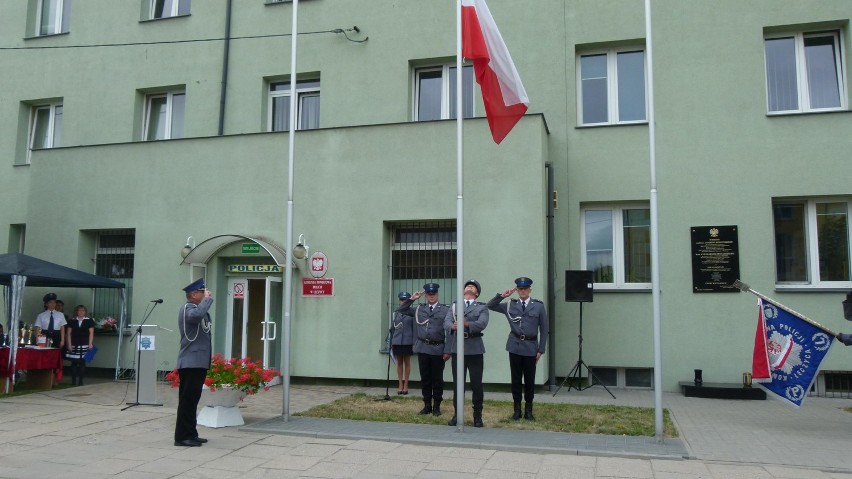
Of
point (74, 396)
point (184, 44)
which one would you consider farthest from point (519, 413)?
point (184, 44)

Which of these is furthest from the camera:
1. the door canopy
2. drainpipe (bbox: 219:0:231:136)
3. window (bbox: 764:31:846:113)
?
drainpipe (bbox: 219:0:231:136)

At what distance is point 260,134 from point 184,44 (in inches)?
166

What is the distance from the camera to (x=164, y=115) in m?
16.9

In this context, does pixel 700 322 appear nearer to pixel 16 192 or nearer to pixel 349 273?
→ pixel 349 273

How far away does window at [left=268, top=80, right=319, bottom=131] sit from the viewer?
51.5 feet

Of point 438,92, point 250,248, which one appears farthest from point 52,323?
point 438,92

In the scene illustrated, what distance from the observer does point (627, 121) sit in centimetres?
1368

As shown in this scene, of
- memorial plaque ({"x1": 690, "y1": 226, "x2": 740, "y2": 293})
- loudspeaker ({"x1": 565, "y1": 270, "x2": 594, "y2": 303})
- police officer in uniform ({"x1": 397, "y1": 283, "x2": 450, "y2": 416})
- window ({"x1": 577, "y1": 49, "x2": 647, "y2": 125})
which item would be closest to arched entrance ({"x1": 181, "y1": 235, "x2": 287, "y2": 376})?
police officer in uniform ({"x1": 397, "y1": 283, "x2": 450, "y2": 416})

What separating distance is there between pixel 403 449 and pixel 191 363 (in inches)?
105

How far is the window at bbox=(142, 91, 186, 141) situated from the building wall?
1.83 m

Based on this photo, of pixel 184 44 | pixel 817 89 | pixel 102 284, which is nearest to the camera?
pixel 817 89

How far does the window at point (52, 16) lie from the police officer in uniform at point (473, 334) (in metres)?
14.4

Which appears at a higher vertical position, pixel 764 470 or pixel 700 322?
pixel 700 322

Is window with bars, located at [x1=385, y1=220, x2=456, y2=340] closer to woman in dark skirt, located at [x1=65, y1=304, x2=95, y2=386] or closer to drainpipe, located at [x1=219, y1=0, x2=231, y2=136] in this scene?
drainpipe, located at [x1=219, y1=0, x2=231, y2=136]
